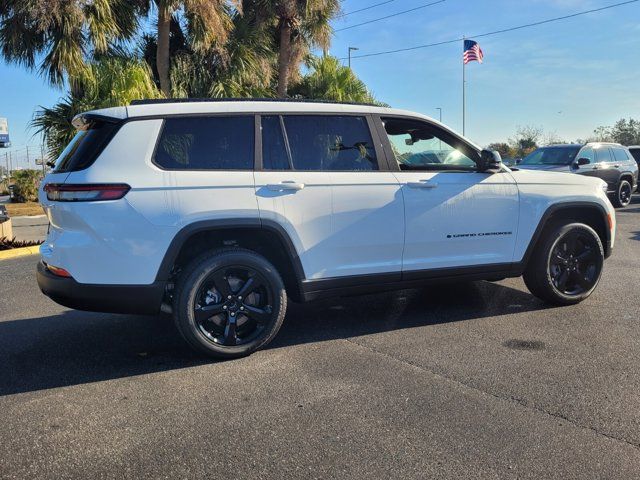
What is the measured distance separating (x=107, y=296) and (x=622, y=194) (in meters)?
15.7

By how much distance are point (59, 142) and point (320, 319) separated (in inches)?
362

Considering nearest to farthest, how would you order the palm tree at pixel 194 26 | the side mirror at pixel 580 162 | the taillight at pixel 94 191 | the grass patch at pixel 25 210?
the taillight at pixel 94 191 < the palm tree at pixel 194 26 < the side mirror at pixel 580 162 < the grass patch at pixel 25 210

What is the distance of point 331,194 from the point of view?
14.0 feet

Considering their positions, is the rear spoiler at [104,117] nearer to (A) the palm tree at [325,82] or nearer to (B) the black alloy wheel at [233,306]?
(B) the black alloy wheel at [233,306]

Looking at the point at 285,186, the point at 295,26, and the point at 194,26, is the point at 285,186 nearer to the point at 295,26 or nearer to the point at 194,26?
the point at 194,26

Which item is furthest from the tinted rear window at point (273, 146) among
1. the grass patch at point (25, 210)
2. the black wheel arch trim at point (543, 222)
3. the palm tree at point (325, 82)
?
the palm tree at point (325, 82)

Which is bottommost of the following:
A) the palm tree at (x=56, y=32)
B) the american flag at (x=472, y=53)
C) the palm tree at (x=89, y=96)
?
the palm tree at (x=89, y=96)

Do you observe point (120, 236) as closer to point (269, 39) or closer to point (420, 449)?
point (420, 449)

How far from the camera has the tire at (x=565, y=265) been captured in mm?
5199

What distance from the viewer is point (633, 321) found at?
15.9ft

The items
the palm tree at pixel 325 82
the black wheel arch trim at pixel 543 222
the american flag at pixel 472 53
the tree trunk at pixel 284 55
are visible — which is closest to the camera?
the black wheel arch trim at pixel 543 222

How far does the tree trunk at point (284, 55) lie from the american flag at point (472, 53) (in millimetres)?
14926

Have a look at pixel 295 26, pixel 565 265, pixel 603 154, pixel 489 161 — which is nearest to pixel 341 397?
pixel 489 161

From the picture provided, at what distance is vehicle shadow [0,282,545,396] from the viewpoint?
3988 mm
